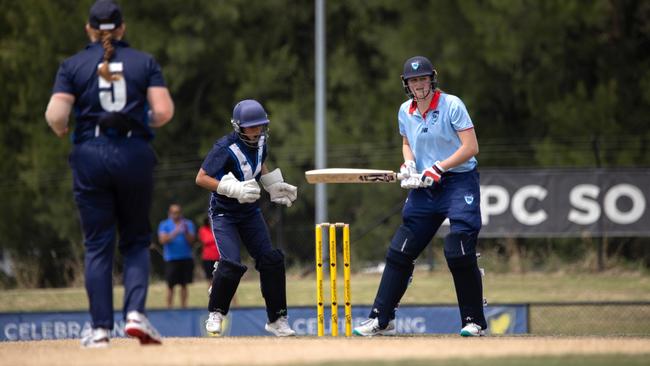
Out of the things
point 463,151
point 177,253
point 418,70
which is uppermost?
point 418,70

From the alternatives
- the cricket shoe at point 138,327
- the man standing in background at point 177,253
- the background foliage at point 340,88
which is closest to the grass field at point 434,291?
the man standing in background at point 177,253

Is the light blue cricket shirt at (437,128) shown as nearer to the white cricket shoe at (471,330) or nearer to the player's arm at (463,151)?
the player's arm at (463,151)

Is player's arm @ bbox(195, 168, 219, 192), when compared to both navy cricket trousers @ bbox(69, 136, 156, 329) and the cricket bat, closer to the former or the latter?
the cricket bat

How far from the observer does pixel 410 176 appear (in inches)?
393

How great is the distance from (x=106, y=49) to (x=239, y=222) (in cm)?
280

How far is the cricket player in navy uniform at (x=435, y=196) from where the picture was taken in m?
9.91

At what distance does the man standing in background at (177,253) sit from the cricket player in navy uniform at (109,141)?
41.1ft

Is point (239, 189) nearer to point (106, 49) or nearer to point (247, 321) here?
point (106, 49)

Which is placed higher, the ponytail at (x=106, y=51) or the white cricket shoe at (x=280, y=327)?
the ponytail at (x=106, y=51)

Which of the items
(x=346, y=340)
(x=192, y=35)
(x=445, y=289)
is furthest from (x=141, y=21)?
(x=346, y=340)

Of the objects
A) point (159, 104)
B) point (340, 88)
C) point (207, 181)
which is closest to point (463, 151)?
point (207, 181)

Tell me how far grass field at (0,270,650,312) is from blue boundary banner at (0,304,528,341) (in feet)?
7.30

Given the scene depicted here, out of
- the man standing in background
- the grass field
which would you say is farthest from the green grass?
the man standing in background

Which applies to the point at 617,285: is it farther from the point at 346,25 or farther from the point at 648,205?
the point at 346,25
